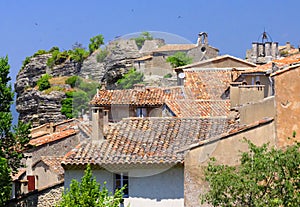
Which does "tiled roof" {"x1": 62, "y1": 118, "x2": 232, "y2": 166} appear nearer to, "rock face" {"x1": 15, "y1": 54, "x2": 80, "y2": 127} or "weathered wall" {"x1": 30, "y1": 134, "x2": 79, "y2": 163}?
"weathered wall" {"x1": 30, "y1": 134, "x2": 79, "y2": 163}

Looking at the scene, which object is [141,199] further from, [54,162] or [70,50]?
[70,50]

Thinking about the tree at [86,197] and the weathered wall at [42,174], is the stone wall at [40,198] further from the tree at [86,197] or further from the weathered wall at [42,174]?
the tree at [86,197]

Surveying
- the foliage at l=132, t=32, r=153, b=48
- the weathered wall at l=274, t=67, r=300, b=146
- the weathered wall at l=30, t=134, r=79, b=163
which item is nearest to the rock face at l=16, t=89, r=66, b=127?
the weathered wall at l=30, t=134, r=79, b=163

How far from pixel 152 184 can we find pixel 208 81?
21.3 meters

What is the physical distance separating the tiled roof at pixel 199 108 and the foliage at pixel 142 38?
4.99 metres

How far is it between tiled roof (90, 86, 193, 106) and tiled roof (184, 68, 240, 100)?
0.78 meters

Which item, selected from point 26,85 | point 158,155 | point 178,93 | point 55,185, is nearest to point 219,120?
point 158,155

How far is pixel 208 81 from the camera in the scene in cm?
4041

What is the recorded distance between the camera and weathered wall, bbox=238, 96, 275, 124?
18.1 m

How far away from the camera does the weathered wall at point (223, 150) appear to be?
1772cm

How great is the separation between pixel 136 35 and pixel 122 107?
15.5 metres

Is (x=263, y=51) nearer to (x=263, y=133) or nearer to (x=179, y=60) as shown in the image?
(x=179, y=60)

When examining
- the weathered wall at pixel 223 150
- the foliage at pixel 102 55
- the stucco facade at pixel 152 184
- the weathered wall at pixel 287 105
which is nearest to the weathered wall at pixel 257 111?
the weathered wall at pixel 287 105

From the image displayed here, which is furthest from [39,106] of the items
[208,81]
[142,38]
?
[142,38]
